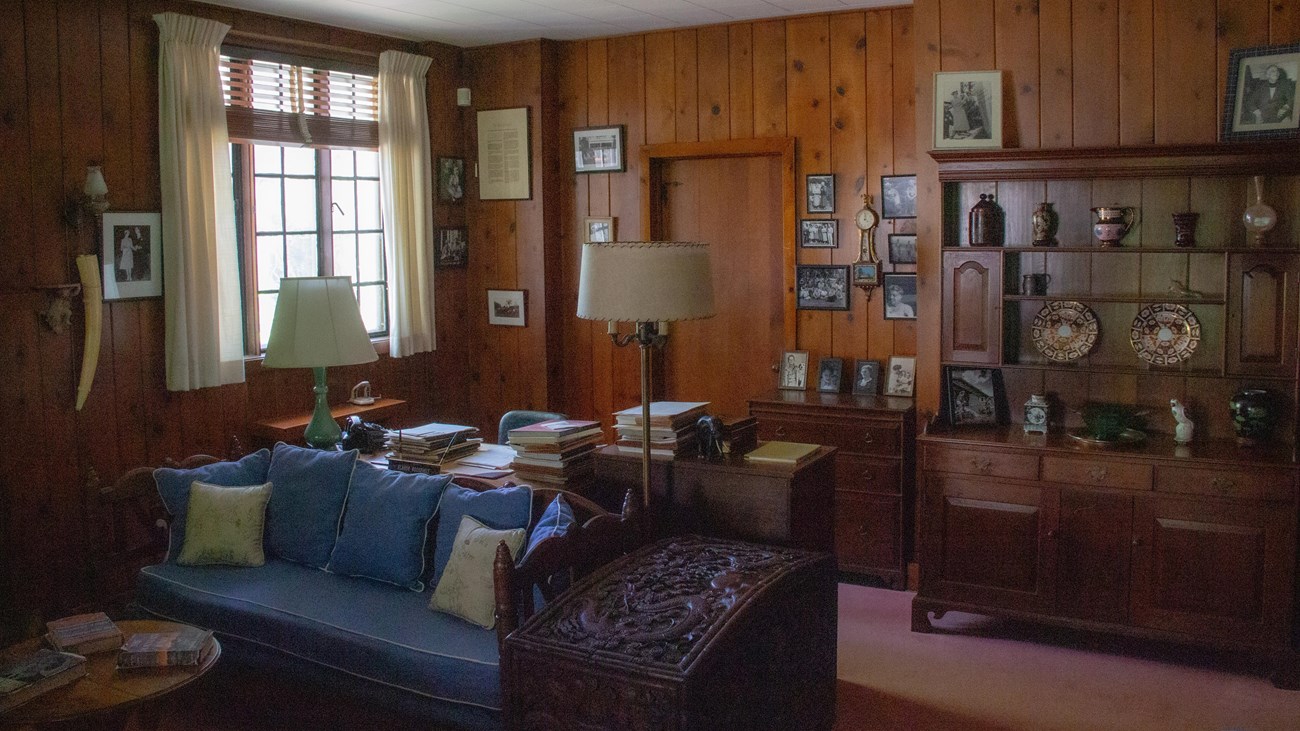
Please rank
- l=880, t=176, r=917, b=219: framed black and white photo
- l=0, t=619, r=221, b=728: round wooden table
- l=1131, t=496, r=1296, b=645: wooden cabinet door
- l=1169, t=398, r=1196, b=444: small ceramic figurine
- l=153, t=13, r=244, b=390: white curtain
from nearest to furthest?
l=0, t=619, r=221, b=728: round wooden table, l=1131, t=496, r=1296, b=645: wooden cabinet door, l=1169, t=398, r=1196, b=444: small ceramic figurine, l=153, t=13, r=244, b=390: white curtain, l=880, t=176, r=917, b=219: framed black and white photo

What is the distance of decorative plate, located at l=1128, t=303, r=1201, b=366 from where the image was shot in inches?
173

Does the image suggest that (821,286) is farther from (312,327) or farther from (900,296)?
(312,327)

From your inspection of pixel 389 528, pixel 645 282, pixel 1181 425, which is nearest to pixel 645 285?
pixel 645 282

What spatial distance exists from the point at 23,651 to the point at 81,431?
161 centimetres

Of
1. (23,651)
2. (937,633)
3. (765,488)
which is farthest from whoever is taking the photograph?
(937,633)

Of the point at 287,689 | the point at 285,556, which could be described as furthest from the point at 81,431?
the point at 287,689

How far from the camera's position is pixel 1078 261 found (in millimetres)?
4605

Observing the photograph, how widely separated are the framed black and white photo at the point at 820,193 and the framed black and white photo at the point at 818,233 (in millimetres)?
60

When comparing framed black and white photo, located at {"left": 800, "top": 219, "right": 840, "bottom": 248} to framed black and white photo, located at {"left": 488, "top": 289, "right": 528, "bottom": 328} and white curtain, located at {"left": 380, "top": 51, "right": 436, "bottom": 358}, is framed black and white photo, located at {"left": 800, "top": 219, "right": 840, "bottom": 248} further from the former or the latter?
white curtain, located at {"left": 380, "top": 51, "right": 436, "bottom": 358}

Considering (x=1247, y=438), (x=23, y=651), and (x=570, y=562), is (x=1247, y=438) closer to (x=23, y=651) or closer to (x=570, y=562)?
(x=570, y=562)

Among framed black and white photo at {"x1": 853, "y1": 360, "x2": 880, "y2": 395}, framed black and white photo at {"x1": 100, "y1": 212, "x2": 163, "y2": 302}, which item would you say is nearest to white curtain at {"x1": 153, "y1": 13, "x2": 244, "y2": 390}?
framed black and white photo at {"x1": 100, "y1": 212, "x2": 163, "y2": 302}

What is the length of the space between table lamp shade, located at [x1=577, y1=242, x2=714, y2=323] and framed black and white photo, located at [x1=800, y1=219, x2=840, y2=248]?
2.31m

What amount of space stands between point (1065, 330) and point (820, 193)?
147 centimetres

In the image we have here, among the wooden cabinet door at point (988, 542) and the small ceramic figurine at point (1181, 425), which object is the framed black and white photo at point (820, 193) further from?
the small ceramic figurine at point (1181, 425)
